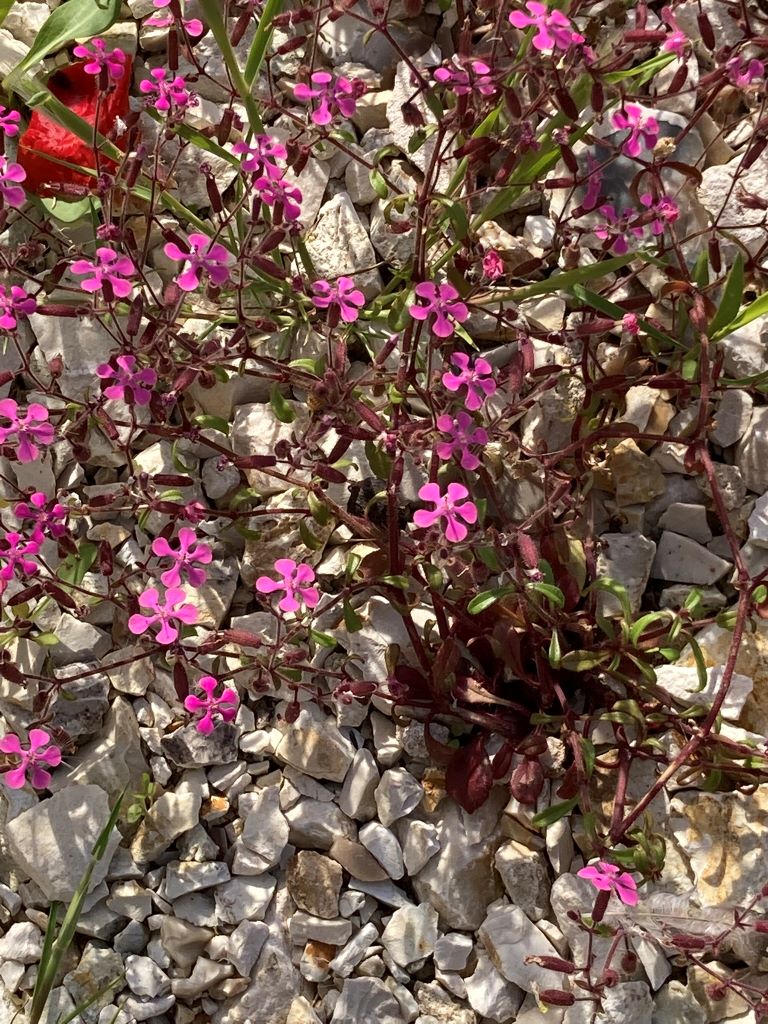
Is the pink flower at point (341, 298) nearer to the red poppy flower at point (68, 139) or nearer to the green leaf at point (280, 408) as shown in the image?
the green leaf at point (280, 408)

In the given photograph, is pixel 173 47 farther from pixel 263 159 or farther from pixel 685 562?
pixel 685 562

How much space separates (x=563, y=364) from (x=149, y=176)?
3.71 ft

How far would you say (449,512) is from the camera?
2.18 meters

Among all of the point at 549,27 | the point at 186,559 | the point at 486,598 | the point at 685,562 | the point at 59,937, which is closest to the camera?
the point at 549,27

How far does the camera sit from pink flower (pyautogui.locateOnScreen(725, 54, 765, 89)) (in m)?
2.29

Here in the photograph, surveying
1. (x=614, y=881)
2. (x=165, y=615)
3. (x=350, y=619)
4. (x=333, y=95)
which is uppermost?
(x=333, y=95)

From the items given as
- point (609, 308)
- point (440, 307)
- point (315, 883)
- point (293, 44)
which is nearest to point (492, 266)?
point (440, 307)

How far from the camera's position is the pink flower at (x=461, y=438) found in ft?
7.10

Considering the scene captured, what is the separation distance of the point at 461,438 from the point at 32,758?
3.75 ft

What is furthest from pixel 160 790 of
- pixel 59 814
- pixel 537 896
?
pixel 537 896

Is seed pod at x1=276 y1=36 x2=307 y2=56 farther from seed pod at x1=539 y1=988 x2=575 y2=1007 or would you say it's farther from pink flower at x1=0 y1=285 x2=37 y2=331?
seed pod at x1=539 y1=988 x2=575 y2=1007

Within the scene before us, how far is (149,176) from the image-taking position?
8.75ft

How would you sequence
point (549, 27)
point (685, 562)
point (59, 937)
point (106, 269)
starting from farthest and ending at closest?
point (685, 562) < point (59, 937) < point (106, 269) < point (549, 27)

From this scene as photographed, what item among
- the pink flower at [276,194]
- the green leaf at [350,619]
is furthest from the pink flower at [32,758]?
the pink flower at [276,194]
